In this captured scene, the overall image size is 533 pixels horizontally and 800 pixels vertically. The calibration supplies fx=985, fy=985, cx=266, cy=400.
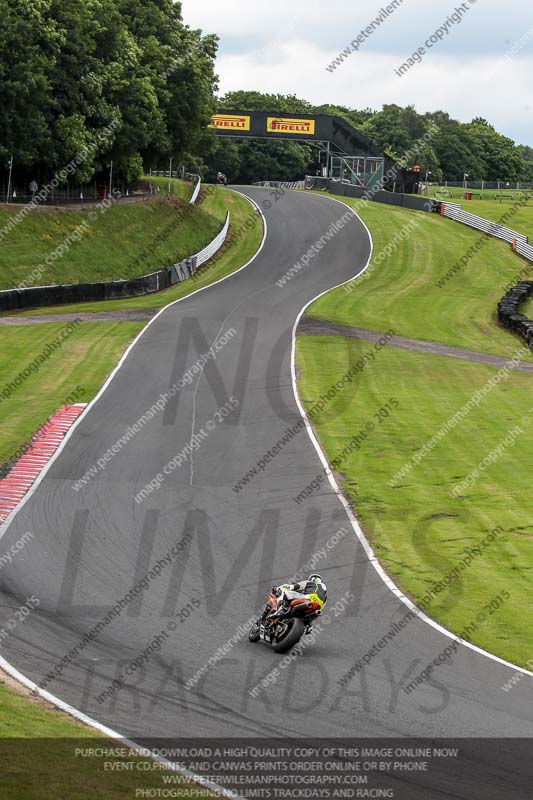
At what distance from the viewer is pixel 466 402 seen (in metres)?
30.2

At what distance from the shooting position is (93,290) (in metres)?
45.4

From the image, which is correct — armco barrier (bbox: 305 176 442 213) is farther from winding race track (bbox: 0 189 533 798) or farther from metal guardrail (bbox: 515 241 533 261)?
winding race track (bbox: 0 189 533 798)

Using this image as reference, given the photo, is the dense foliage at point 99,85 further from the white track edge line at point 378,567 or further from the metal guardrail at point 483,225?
the white track edge line at point 378,567

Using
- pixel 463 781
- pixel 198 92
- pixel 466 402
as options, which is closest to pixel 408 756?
pixel 463 781

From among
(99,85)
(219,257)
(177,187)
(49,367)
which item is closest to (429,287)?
(219,257)

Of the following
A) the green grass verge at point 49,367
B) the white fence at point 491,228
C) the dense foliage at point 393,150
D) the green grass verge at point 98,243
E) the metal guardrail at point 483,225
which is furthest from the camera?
the dense foliage at point 393,150

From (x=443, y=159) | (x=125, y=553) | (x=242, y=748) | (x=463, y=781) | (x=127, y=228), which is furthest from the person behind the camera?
(x=443, y=159)

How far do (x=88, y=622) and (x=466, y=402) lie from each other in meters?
18.3

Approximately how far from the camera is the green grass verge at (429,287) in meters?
42.4

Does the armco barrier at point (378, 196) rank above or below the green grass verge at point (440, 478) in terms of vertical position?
above

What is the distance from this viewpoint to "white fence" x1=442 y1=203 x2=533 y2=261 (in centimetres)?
6378

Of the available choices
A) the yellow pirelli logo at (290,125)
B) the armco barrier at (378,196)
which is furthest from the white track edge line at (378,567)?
the yellow pirelli logo at (290,125)

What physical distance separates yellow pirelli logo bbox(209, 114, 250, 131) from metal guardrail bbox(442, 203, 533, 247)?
24354 mm

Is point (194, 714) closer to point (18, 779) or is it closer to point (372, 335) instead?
point (18, 779)
